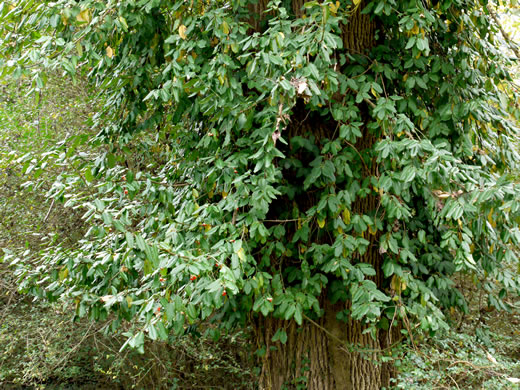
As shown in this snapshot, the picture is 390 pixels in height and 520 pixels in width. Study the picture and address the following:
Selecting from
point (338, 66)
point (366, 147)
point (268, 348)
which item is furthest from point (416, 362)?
point (338, 66)

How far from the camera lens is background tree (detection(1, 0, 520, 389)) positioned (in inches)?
122

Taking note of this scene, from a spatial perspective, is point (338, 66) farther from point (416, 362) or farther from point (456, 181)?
point (416, 362)

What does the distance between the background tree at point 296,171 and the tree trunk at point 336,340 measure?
15mm

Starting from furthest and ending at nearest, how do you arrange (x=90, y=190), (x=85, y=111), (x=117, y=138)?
(x=85, y=111)
(x=90, y=190)
(x=117, y=138)

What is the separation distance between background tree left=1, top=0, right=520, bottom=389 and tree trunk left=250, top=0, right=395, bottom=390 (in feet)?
0.05

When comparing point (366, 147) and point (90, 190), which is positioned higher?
point (366, 147)

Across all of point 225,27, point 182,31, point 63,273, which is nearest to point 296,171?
point 225,27

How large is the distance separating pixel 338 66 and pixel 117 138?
197cm

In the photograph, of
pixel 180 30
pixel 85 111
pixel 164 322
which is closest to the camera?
pixel 164 322

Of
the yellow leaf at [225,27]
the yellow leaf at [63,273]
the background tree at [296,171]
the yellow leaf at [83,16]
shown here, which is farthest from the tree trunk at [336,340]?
the yellow leaf at [63,273]

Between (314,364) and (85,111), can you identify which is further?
(85,111)

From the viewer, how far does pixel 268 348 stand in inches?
169

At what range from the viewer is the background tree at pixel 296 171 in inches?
122

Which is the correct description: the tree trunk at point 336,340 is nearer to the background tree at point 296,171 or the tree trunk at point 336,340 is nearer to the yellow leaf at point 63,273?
the background tree at point 296,171
